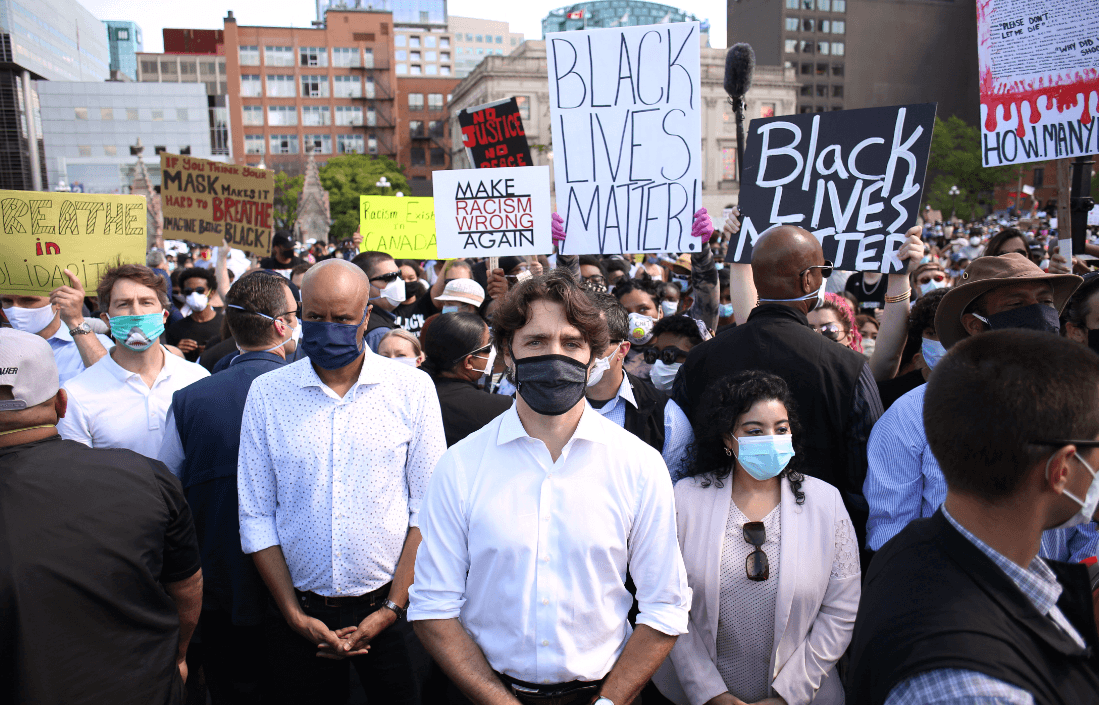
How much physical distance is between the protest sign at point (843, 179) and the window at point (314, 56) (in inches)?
3587

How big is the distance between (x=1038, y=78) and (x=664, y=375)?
340cm

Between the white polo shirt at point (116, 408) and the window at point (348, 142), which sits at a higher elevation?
the window at point (348, 142)

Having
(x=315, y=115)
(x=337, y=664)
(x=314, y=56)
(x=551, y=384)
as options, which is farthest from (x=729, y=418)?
(x=314, y=56)

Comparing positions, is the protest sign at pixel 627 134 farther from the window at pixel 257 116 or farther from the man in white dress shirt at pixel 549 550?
the window at pixel 257 116

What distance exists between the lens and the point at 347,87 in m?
86.3

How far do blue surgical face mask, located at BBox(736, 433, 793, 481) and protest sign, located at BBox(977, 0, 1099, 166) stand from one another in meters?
3.59

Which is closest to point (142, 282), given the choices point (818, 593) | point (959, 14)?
point (818, 593)

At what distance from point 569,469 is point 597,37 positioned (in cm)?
374

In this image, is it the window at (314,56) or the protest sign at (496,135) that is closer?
the protest sign at (496,135)

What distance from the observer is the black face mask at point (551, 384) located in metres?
2.19

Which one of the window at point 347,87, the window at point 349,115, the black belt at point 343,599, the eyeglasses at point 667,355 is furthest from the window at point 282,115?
the black belt at point 343,599

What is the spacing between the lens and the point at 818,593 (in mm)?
2574

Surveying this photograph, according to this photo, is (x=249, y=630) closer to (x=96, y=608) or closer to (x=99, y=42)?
(x=96, y=608)

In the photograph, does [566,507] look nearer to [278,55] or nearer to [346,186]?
[346,186]
